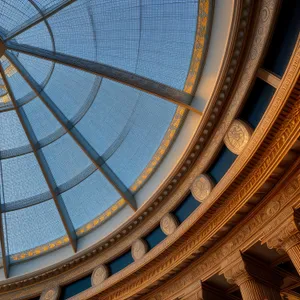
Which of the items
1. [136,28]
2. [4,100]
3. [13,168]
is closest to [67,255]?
[13,168]

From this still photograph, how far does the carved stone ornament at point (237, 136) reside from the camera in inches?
376

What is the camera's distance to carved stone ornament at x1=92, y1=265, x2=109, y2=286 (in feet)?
44.7

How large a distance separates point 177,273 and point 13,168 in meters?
10.1

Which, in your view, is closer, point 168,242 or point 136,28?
point 168,242

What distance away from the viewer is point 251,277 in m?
8.99

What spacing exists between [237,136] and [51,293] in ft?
35.9

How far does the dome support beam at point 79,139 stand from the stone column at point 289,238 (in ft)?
23.1

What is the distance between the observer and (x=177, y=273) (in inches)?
436

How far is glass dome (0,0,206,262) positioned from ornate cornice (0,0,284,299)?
144 cm

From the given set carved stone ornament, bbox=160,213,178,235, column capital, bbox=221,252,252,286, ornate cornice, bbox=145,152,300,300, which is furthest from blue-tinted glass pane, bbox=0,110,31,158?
column capital, bbox=221,252,252,286

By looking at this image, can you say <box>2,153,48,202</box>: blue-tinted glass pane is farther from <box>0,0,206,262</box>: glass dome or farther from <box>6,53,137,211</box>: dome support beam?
<box>6,53,137,211</box>: dome support beam

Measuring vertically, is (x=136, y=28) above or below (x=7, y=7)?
below

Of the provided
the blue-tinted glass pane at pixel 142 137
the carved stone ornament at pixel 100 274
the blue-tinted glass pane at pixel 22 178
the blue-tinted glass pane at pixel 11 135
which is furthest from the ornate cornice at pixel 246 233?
the blue-tinted glass pane at pixel 11 135

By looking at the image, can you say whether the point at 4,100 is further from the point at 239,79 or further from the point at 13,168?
the point at 239,79
